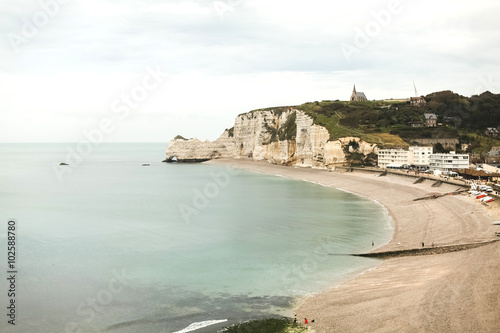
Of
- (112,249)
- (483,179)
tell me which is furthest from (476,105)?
(112,249)

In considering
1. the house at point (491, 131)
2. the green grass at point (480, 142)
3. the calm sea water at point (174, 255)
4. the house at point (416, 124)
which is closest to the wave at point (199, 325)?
the calm sea water at point (174, 255)

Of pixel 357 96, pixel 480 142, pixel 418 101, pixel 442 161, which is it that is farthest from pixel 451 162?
pixel 357 96

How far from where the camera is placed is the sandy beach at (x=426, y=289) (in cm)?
1856

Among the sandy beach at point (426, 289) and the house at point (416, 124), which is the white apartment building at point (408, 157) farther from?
the sandy beach at point (426, 289)

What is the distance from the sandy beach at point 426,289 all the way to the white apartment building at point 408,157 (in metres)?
42.2

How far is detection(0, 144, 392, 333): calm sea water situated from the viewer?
71.0 feet

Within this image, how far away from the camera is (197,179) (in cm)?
8738

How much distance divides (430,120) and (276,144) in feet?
128

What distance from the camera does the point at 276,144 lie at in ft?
382

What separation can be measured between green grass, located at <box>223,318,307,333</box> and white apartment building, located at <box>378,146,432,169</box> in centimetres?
6808

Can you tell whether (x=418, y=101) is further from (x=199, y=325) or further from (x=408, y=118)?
(x=199, y=325)

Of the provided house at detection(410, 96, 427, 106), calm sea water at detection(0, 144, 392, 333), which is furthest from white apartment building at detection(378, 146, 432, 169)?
house at detection(410, 96, 427, 106)

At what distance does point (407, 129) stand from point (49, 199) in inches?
3087

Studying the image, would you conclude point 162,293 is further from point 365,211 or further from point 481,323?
point 365,211
